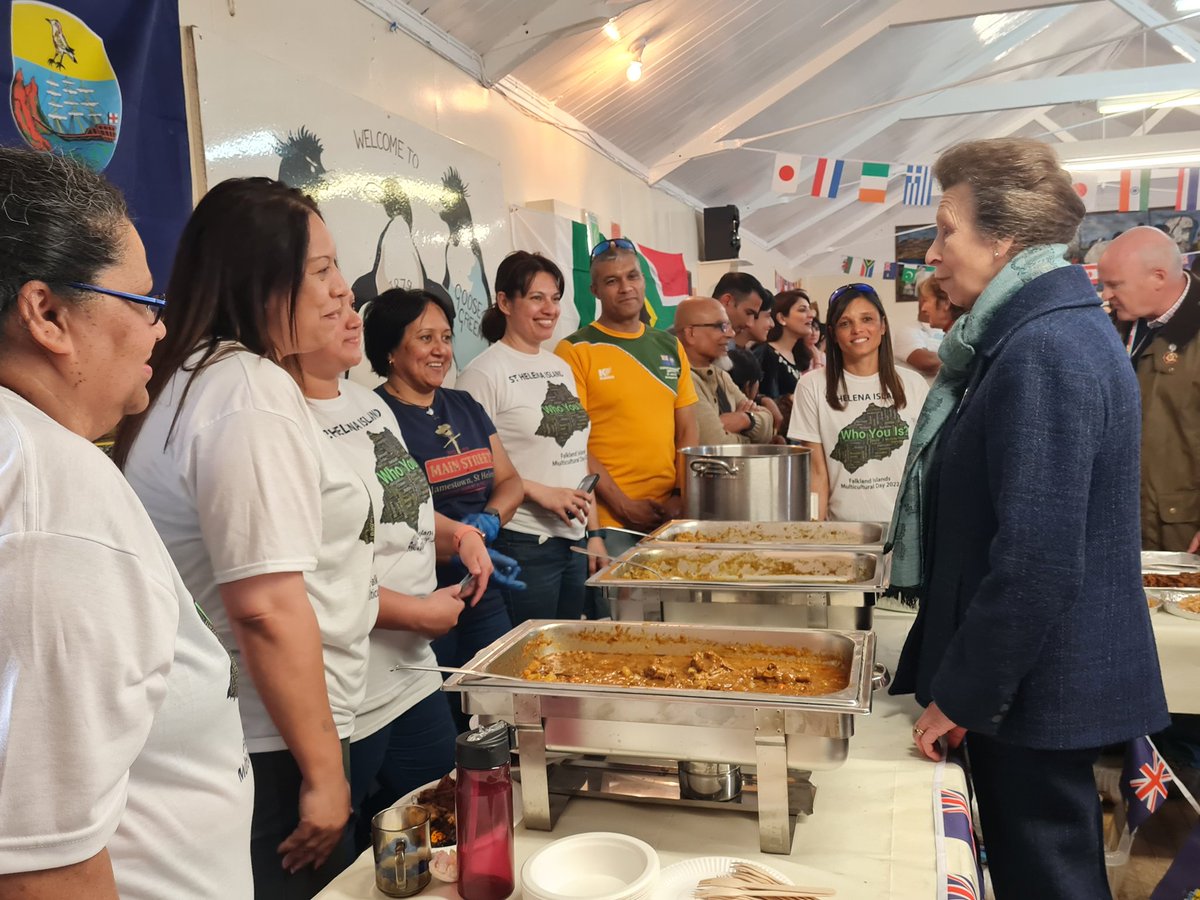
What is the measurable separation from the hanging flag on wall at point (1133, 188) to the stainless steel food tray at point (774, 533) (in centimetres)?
610

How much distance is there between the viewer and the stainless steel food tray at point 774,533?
2.07 m

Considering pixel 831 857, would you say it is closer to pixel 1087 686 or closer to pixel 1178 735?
pixel 1087 686

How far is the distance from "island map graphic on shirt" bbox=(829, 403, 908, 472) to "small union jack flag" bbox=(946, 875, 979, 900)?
5.67 feet

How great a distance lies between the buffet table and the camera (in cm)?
99

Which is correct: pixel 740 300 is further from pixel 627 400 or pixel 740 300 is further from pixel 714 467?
pixel 714 467

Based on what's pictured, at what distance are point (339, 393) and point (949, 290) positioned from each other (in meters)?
1.02

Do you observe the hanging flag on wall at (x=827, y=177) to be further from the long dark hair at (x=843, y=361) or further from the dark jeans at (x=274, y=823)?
the dark jeans at (x=274, y=823)

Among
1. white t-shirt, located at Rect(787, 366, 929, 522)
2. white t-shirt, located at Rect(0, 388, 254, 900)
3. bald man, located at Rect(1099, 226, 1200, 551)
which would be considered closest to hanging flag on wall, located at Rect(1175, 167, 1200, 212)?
bald man, located at Rect(1099, 226, 1200, 551)

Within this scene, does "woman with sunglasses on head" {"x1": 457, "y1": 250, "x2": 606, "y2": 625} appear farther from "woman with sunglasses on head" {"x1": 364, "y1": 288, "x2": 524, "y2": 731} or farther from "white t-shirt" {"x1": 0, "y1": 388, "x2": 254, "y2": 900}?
"white t-shirt" {"x1": 0, "y1": 388, "x2": 254, "y2": 900}

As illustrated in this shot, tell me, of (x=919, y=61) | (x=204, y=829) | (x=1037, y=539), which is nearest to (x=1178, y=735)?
(x=1037, y=539)

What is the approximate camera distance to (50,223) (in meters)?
0.70

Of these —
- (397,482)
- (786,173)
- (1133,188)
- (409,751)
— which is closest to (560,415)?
(397,482)

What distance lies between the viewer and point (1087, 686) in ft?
4.04

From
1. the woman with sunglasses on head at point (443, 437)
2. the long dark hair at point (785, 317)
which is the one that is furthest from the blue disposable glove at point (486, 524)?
the long dark hair at point (785, 317)
